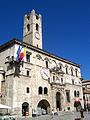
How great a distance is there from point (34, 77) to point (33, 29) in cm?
1607

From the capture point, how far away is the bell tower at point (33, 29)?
5153 centimetres

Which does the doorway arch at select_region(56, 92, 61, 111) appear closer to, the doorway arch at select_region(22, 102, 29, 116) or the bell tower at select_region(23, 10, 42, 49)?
the doorway arch at select_region(22, 102, 29, 116)

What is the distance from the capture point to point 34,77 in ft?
136

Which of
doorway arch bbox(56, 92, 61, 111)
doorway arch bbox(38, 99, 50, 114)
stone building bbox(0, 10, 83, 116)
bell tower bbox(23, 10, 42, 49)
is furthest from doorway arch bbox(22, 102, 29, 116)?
bell tower bbox(23, 10, 42, 49)

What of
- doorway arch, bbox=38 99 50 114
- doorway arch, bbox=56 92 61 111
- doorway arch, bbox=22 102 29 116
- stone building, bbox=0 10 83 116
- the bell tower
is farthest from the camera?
the bell tower

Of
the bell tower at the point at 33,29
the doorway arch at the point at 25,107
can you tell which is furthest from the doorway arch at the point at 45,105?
the bell tower at the point at 33,29

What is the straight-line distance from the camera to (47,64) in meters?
46.7

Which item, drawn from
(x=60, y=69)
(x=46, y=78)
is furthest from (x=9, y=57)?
(x=60, y=69)

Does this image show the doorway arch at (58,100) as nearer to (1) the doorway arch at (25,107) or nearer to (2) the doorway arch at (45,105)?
(2) the doorway arch at (45,105)

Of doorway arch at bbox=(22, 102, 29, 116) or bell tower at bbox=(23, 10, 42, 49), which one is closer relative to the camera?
doorway arch at bbox=(22, 102, 29, 116)

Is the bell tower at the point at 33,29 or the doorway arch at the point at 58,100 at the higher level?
the bell tower at the point at 33,29

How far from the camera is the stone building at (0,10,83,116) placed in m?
37.6

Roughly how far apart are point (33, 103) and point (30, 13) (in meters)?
27.3

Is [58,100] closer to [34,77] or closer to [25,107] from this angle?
[34,77]
